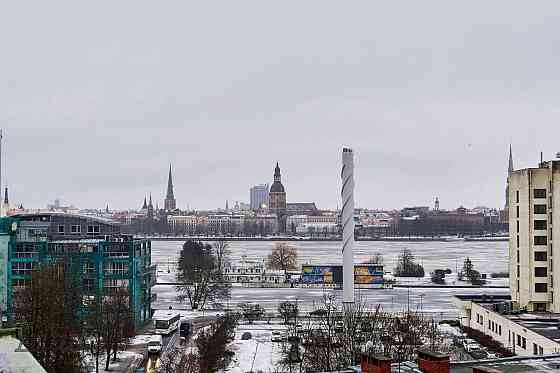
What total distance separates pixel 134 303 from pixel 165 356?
8.78 m

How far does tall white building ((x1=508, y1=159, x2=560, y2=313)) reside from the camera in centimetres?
3709

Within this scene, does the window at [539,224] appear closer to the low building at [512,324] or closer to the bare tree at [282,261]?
the low building at [512,324]

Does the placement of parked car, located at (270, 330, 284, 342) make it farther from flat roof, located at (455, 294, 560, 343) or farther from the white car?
flat roof, located at (455, 294, 560, 343)

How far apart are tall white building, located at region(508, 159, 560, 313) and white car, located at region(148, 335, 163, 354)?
18.9 m

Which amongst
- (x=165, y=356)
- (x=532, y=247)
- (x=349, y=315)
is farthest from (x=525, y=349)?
(x=165, y=356)

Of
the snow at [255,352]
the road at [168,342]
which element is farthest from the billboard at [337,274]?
the snow at [255,352]

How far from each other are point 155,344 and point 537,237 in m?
20.5

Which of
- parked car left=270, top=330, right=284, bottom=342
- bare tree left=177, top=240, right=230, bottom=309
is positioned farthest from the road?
bare tree left=177, top=240, right=230, bottom=309

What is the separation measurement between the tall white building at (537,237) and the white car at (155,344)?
18.9 m

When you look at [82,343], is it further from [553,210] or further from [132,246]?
[553,210]

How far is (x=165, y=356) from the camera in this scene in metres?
29.9

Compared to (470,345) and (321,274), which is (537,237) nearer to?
(470,345)

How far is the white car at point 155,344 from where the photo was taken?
30.1 meters

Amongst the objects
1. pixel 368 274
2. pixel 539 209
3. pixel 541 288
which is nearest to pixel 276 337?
Result: pixel 541 288
